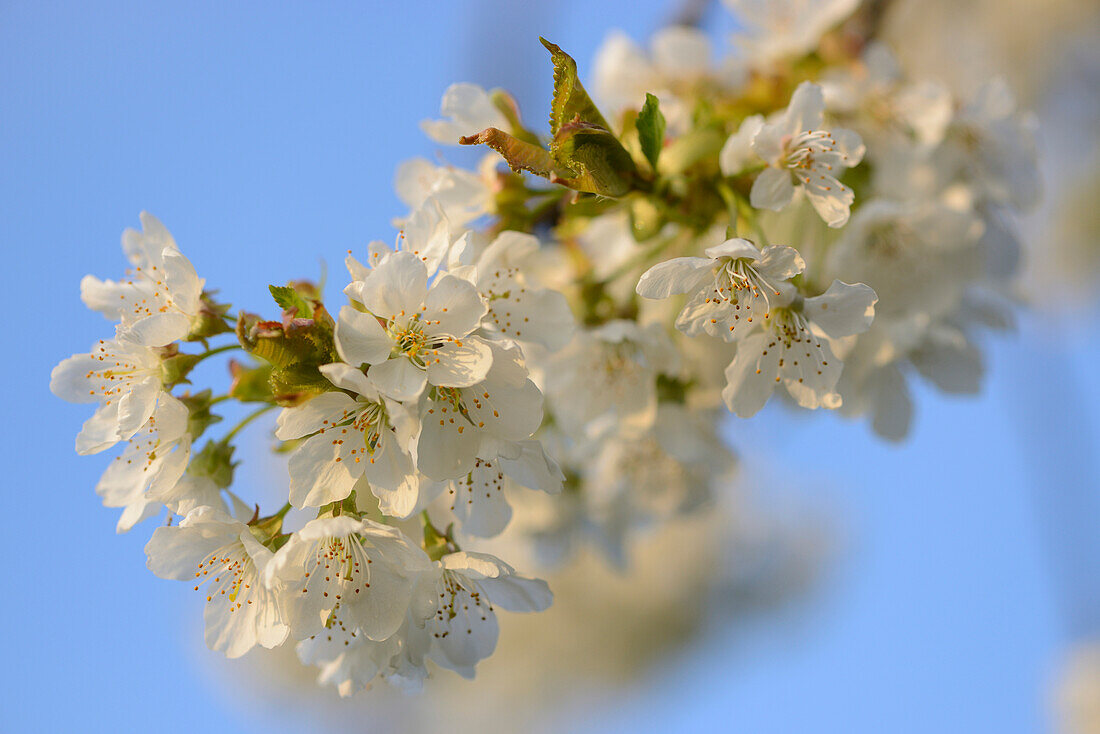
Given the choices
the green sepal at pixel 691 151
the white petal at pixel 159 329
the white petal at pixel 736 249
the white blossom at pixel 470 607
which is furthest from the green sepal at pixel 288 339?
the green sepal at pixel 691 151

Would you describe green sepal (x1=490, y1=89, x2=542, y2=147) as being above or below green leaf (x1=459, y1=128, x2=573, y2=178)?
above

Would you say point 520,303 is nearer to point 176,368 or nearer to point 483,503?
point 483,503

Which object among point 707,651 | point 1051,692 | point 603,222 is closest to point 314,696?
point 707,651

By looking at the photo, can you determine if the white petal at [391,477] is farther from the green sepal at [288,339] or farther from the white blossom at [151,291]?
the white blossom at [151,291]

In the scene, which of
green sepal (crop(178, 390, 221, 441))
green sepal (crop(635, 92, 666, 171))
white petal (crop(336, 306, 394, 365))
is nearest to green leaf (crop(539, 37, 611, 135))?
green sepal (crop(635, 92, 666, 171))

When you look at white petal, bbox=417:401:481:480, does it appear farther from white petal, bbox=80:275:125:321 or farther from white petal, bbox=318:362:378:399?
white petal, bbox=80:275:125:321

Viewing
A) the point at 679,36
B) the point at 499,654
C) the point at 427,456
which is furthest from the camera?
the point at 499,654

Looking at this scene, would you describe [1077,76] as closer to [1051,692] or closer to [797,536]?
[1051,692]
